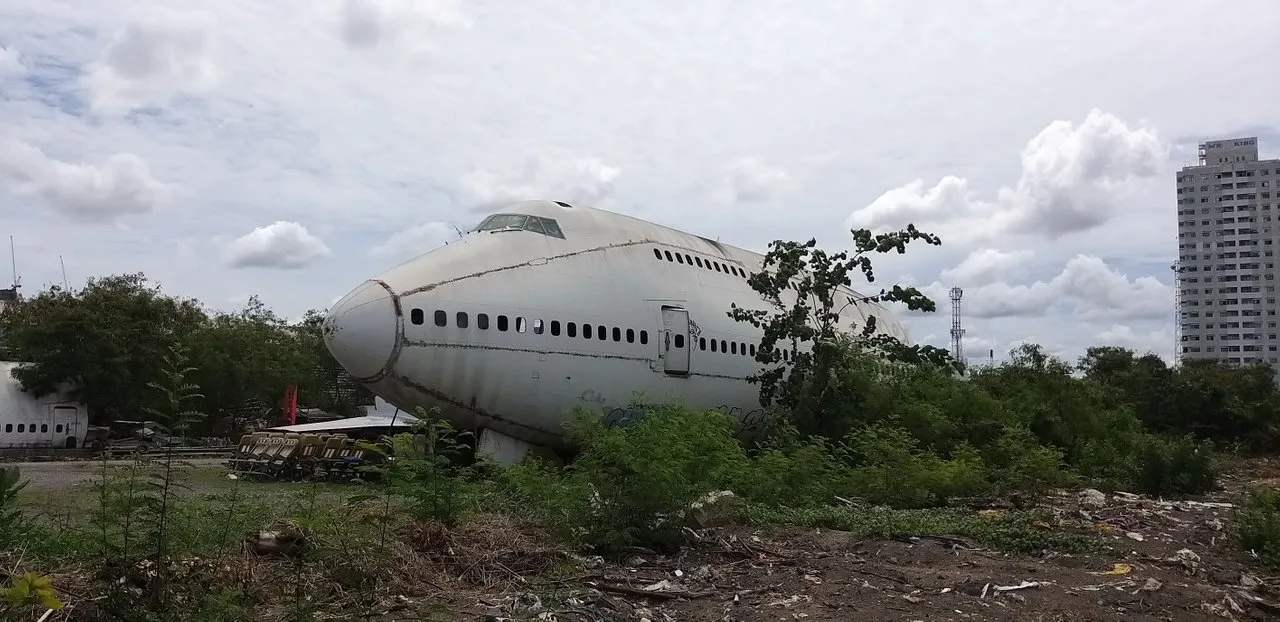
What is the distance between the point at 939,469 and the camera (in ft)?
49.0

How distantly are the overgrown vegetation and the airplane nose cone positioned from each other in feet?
7.15

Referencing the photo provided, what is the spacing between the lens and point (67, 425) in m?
40.5

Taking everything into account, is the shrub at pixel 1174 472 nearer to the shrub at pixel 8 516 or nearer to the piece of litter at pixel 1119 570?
the piece of litter at pixel 1119 570

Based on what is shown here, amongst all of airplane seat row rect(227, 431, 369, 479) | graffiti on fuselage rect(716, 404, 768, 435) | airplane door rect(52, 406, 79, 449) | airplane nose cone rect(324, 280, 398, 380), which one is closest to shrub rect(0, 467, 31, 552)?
airplane nose cone rect(324, 280, 398, 380)

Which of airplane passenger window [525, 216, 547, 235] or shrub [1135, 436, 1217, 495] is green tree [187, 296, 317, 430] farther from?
shrub [1135, 436, 1217, 495]

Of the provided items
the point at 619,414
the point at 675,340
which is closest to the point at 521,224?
the point at 675,340

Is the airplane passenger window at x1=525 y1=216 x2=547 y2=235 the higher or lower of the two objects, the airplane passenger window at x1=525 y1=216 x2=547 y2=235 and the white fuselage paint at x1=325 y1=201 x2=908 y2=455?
the higher

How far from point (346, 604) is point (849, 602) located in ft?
13.0

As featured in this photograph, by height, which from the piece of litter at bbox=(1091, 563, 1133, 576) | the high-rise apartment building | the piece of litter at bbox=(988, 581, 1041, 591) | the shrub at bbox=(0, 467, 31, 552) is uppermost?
the high-rise apartment building

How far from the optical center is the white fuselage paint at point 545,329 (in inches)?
615

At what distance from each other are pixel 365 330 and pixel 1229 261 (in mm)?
113336

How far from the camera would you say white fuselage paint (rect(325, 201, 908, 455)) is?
15.6m

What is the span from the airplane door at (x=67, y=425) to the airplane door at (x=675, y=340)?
33743 millimetres

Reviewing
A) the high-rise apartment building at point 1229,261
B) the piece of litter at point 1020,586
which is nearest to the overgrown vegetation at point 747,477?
the piece of litter at point 1020,586
